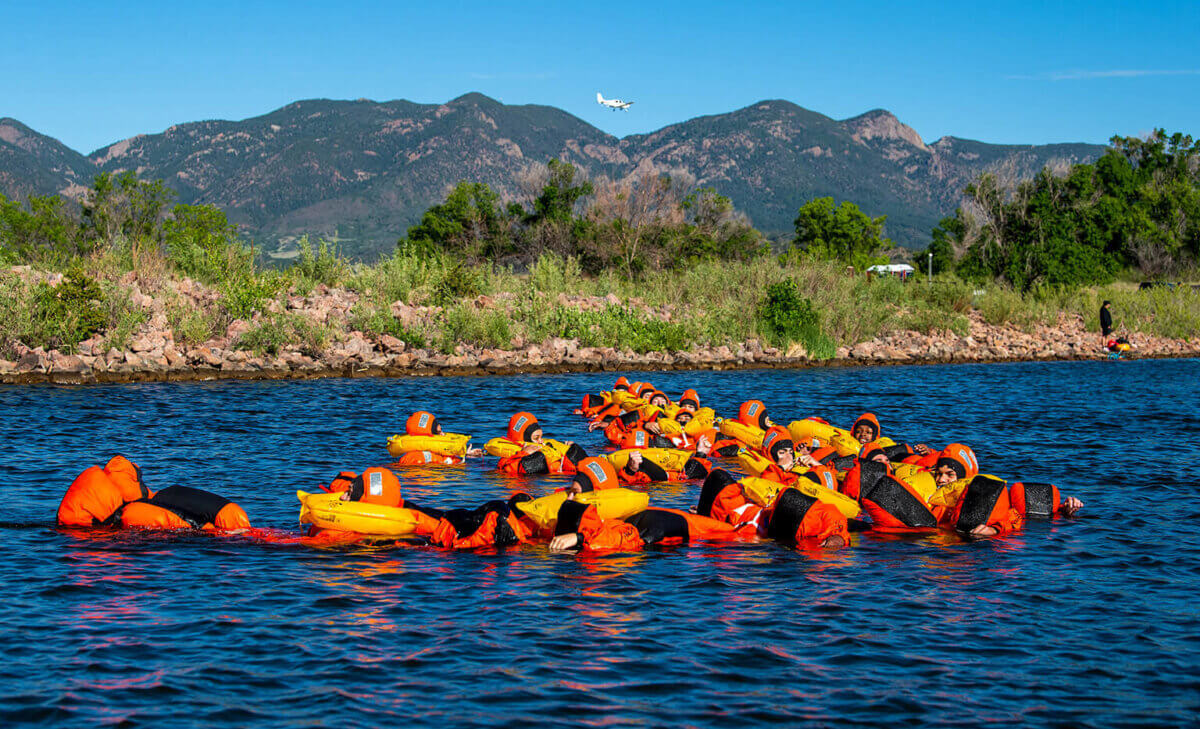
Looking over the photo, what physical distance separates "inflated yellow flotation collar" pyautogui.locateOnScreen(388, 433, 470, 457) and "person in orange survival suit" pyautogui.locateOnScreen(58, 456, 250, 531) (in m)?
4.95

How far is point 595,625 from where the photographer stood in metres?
8.54

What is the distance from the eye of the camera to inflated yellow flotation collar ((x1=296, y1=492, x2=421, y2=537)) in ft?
36.5

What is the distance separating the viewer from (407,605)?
9.01m

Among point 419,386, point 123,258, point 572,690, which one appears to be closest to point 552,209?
point 123,258

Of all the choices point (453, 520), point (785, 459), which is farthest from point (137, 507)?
point (785, 459)

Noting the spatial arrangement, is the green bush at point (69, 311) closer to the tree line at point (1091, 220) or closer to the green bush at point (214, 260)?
the green bush at point (214, 260)

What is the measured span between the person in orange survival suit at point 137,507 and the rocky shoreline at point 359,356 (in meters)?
17.7

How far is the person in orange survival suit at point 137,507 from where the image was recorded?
11.4m

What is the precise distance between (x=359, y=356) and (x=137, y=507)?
830 inches

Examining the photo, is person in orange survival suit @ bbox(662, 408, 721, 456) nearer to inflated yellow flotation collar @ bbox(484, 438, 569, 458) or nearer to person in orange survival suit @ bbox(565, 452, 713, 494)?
person in orange survival suit @ bbox(565, 452, 713, 494)

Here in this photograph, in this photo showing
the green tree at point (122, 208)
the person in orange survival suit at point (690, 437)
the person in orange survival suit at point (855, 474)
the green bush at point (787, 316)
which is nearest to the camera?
the person in orange survival suit at point (855, 474)

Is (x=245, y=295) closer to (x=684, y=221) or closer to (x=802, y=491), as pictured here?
(x=802, y=491)

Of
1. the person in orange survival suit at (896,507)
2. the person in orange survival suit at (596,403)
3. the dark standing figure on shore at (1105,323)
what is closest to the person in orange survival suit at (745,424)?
the person in orange survival suit at (596,403)

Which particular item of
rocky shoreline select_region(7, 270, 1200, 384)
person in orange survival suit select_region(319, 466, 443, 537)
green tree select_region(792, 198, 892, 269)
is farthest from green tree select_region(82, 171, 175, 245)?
green tree select_region(792, 198, 892, 269)
